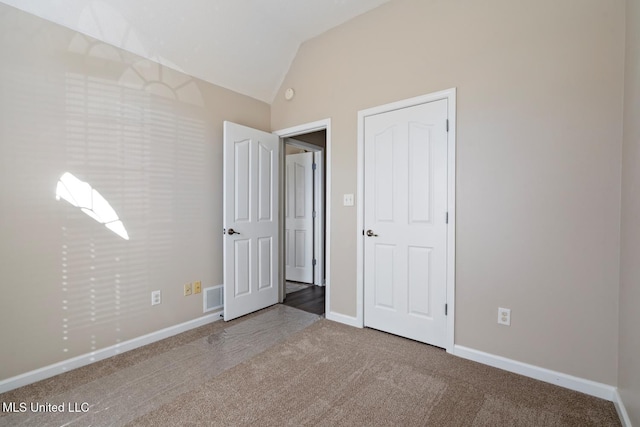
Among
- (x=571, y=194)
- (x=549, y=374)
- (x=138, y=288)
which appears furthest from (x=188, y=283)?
(x=571, y=194)

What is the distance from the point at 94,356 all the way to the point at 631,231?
3.51 metres

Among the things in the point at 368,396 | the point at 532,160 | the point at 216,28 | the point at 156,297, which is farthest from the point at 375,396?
the point at 216,28

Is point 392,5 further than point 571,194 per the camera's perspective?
Yes

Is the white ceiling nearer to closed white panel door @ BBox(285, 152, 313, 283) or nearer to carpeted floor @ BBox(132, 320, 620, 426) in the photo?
closed white panel door @ BBox(285, 152, 313, 283)

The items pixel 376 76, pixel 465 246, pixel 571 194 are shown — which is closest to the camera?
pixel 571 194

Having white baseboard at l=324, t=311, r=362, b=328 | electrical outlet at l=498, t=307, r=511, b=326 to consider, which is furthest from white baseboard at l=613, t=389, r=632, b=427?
white baseboard at l=324, t=311, r=362, b=328

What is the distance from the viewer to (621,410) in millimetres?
1593

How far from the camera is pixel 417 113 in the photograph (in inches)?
97.3

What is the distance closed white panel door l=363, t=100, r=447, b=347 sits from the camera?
2.38 meters

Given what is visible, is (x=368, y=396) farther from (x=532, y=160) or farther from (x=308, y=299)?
(x=308, y=299)

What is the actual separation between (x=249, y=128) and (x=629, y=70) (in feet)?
9.48

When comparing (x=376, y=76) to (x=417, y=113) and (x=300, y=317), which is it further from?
(x=300, y=317)

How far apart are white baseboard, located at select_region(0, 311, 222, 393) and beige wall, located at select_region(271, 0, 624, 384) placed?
2.40m

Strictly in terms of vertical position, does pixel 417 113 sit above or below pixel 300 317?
above
